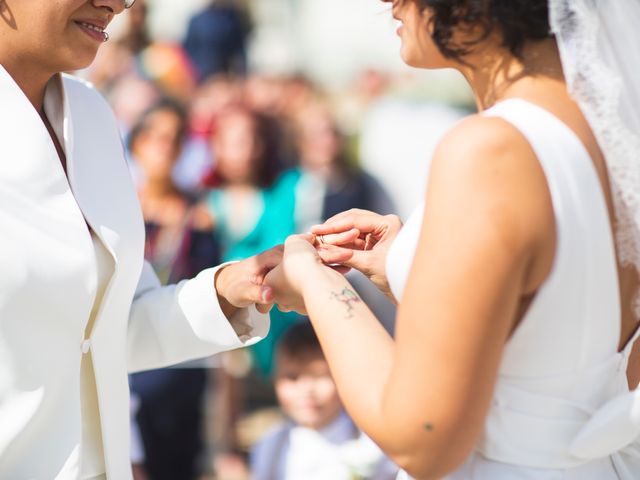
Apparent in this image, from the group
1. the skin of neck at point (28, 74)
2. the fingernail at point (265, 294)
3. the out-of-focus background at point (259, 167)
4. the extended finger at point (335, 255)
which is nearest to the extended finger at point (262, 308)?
the fingernail at point (265, 294)

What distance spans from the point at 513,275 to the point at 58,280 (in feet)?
3.20

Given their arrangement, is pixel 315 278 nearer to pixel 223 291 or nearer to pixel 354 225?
pixel 354 225

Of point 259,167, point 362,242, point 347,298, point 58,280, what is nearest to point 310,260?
point 347,298

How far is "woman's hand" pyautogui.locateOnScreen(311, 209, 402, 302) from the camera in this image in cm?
228

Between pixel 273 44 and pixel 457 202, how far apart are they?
576 cm

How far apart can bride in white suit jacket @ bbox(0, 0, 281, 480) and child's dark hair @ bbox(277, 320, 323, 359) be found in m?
1.73

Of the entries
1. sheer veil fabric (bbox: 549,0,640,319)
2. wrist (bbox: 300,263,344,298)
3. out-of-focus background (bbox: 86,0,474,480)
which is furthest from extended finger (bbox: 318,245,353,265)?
out-of-focus background (bbox: 86,0,474,480)

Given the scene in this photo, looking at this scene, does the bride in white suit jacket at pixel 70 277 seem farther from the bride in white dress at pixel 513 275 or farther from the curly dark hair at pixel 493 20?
the curly dark hair at pixel 493 20

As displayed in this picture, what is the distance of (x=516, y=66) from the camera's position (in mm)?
1804

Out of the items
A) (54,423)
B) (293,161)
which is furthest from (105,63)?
(54,423)

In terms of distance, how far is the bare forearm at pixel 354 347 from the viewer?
5.64ft

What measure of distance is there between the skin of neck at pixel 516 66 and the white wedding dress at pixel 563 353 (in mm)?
80

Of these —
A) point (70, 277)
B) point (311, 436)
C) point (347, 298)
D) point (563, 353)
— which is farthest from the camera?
point (311, 436)

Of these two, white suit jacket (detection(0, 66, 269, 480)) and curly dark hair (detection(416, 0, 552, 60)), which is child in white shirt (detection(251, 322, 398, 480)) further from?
curly dark hair (detection(416, 0, 552, 60))
